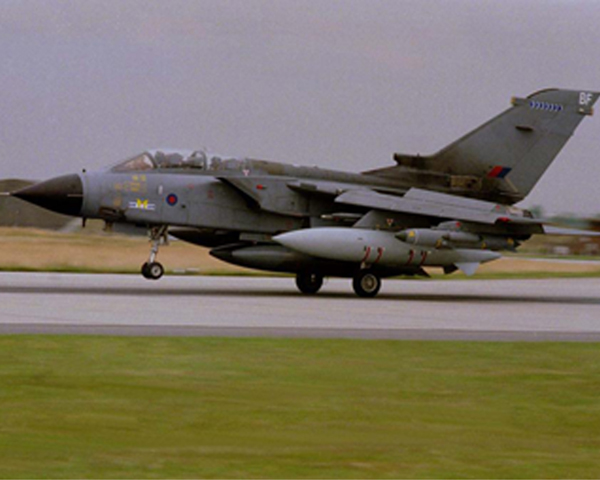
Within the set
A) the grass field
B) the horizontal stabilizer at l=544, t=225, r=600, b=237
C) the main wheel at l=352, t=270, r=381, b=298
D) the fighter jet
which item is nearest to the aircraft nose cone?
the fighter jet

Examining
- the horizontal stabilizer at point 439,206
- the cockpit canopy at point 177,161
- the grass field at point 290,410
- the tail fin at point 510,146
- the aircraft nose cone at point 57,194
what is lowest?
the grass field at point 290,410

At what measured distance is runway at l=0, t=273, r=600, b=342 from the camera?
519 inches

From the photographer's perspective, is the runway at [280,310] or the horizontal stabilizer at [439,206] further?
the horizontal stabilizer at [439,206]

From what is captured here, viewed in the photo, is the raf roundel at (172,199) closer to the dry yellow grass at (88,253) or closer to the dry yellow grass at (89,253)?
the dry yellow grass at (88,253)

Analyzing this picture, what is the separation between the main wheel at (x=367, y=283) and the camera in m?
20.6

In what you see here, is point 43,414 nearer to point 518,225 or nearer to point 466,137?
point 518,225

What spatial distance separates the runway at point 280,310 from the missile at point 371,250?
772 millimetres

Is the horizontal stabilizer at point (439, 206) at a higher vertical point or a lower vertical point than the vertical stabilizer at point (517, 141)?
lower

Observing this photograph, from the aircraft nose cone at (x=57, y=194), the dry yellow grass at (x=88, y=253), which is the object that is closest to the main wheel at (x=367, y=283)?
the aircraft nose cone at (x=57, y=194)

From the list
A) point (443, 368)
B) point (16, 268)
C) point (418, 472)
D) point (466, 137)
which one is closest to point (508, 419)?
point (418, 472)

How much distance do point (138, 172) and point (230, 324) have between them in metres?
6.78

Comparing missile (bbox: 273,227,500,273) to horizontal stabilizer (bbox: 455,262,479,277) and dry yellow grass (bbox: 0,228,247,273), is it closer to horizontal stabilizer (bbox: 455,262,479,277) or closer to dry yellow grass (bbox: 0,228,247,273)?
horizontal stabilizer (bbox: 455,262,479,277)

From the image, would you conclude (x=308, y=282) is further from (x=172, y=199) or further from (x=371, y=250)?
(x=172, y=199)

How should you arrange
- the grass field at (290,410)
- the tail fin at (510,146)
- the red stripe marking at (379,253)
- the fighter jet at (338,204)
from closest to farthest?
1. the grass field at (290,410)
2. the fighter jet at (338,204)
3. the red stripe marking at (379,253)
4. the tail fin at (510,146)
